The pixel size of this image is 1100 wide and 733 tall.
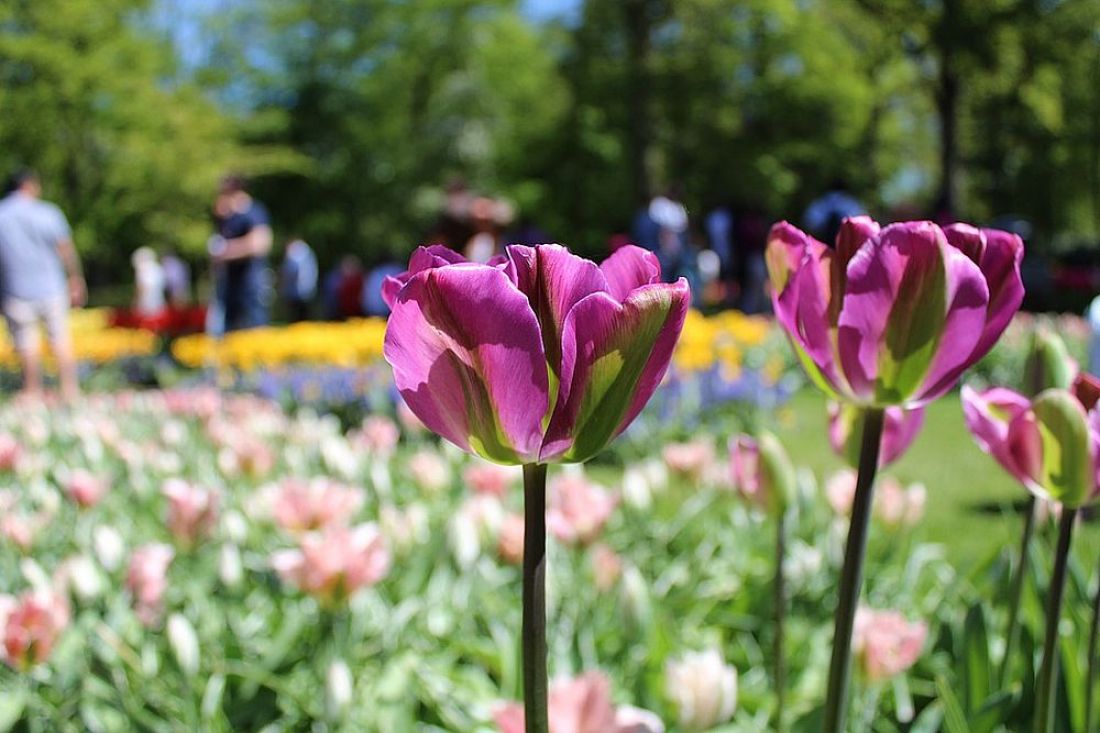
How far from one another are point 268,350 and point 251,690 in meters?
5.84

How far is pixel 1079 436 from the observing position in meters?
0.83

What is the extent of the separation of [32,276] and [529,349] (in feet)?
26.1

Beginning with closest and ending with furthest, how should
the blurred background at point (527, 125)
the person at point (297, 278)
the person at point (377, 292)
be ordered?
the person at point (377, 292) < the person at point (297, 278) < the blurred background at point (527, 125)

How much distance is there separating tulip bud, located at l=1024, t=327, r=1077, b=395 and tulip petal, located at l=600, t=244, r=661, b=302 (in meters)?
0.50

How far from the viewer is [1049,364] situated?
1.04m

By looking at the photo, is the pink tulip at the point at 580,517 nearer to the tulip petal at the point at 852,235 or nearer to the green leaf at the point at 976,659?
the green leaf at the point at 976,659

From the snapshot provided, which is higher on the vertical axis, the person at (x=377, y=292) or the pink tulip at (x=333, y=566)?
the pink tulip at (x=333, y=566)

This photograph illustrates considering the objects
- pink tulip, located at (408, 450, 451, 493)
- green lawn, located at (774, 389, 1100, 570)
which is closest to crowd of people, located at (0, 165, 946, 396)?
green lawn, located at (774, 389, 1100, 570)

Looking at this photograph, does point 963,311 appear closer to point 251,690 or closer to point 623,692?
point 623,692

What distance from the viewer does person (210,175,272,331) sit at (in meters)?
8.34

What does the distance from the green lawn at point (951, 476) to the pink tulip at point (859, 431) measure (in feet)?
5.19

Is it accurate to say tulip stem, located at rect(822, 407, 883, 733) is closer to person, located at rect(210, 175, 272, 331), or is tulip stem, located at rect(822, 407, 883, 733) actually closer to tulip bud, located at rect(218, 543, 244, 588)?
tulip bud, located at rect(218, 543, 244, 588)

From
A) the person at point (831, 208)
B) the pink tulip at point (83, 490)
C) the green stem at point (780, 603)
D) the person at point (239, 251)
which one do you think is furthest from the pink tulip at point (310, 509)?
the person at point (831, 208)

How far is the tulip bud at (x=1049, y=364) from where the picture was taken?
1.03m
